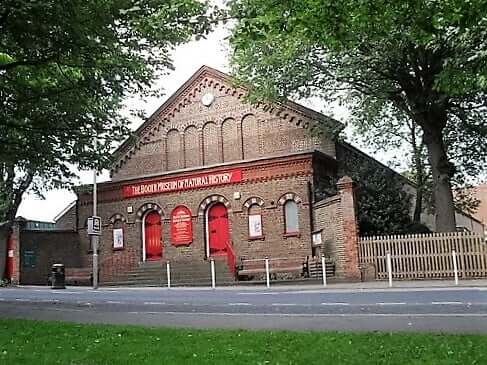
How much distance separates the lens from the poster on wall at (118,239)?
34.7 meters

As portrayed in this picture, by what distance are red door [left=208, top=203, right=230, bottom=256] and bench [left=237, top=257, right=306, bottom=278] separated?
2960mm

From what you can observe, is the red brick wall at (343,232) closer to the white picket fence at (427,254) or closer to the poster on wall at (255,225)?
the white picket fence at (427,254)

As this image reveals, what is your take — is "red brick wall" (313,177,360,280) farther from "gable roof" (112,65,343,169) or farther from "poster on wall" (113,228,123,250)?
"poster on wall" (113,228,123,250)

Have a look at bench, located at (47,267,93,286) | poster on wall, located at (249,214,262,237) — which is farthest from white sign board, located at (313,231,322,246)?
bench, located at (47,267,93,286)

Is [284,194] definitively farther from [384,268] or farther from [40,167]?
[40,167]

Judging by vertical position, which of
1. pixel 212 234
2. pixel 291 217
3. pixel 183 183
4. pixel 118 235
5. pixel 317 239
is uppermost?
pixel 183 183

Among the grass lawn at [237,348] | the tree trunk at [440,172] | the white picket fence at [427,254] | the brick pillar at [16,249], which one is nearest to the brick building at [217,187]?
the white picket fence at [427,254]

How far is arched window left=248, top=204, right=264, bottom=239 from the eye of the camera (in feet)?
99.8


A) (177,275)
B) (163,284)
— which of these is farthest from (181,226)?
(163,284)

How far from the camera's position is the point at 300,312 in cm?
1281

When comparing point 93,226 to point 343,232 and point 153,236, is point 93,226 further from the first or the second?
point 343,232

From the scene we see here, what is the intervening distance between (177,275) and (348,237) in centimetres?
983

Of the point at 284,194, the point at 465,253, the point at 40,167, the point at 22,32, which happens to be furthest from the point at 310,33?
the point at 284,194

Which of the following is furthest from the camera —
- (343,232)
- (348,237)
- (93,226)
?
(93,226)
